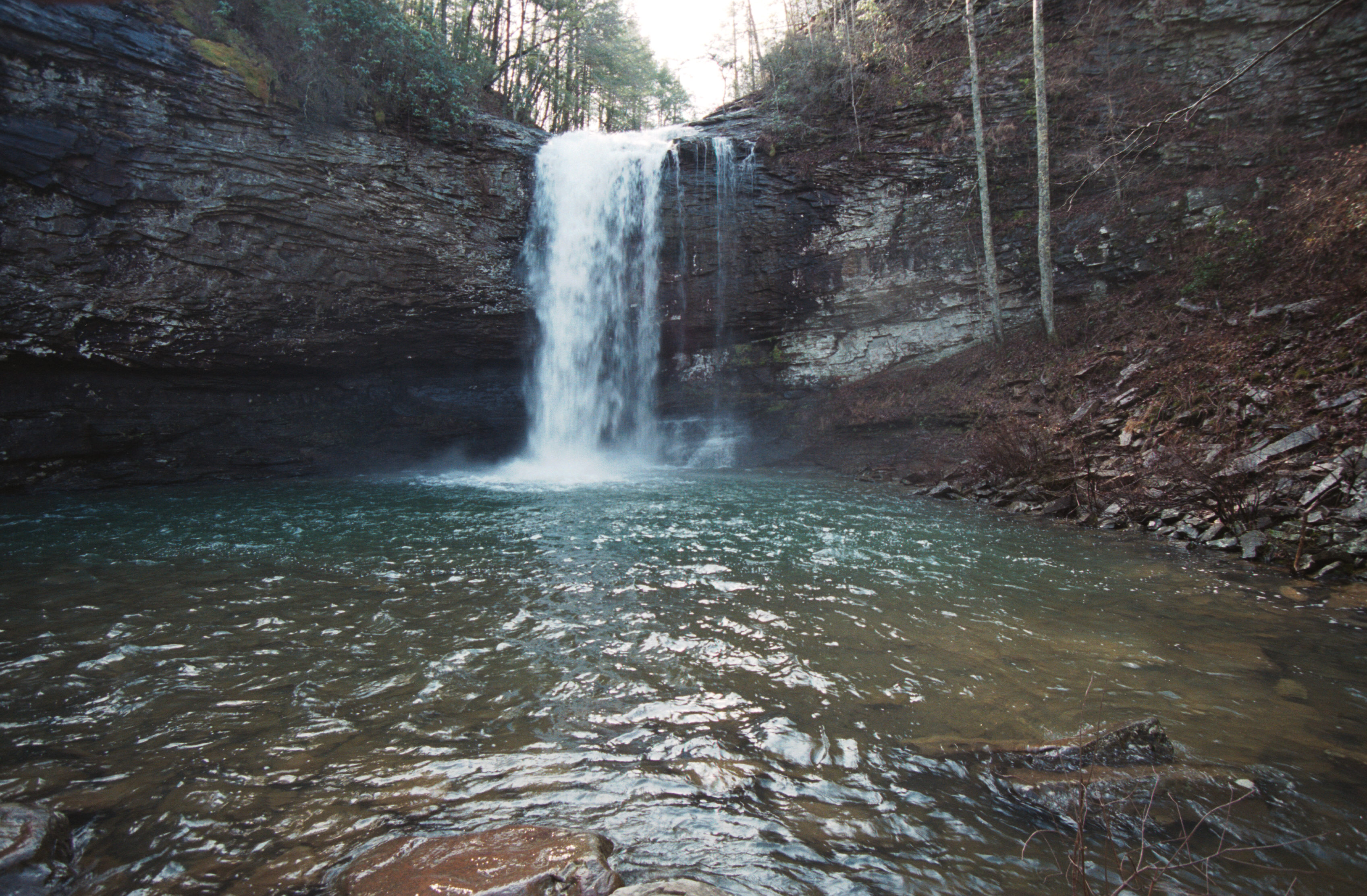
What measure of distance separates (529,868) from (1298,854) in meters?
A: 2.94

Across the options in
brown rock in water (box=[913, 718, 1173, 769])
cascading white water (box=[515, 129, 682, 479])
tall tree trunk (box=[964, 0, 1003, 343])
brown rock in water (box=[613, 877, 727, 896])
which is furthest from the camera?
cascading white water (box=[515, 129, 682, 479])

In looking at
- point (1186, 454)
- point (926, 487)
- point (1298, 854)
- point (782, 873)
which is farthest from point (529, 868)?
point (926, 487)

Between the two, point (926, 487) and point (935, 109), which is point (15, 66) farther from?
point (935, 109)

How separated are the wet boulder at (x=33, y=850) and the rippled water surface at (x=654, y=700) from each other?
97 mm

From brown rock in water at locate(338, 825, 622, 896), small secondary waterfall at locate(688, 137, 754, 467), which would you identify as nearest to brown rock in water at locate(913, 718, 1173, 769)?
brown rock in water at locate(338, 825, 622, 896)

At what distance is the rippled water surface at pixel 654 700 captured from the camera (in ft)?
7.73

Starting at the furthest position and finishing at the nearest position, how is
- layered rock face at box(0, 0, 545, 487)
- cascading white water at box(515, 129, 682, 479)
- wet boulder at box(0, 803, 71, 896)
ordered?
1. cascading white water at box(515, 129, 682, 479)
2. layered rock face at box(0, 0, 545, 487)
3. wet boulder at box(0, 803, 71, 896)

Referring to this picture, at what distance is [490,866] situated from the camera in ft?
6.91

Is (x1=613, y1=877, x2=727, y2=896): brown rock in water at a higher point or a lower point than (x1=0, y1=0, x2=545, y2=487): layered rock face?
lower

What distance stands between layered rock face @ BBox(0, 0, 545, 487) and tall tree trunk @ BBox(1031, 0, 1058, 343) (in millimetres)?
12407

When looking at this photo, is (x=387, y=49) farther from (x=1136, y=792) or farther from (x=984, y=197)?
(x=1136, y=792)

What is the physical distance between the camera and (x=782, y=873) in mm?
2234

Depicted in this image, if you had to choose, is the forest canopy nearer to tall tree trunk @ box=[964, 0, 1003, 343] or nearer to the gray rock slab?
tall tree trunk @ box=[964, 0, 1003, 343]

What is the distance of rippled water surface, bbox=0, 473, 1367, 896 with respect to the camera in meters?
2.36
